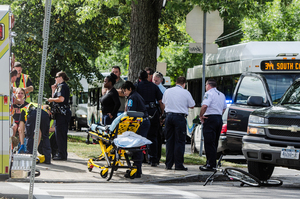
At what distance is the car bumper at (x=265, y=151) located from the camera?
8.71 meters

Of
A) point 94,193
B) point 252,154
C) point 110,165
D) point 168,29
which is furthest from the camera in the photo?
point 168,29

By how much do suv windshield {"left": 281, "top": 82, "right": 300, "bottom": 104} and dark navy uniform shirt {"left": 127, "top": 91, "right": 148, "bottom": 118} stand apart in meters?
2.52

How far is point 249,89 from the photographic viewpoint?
42.3ft

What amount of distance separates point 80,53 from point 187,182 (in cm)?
1233

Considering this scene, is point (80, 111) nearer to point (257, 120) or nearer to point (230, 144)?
point (230, 144)

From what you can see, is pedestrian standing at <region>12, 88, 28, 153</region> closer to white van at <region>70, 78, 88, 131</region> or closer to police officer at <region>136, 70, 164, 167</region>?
police officer at <region>136, 70, 164, 167</region>

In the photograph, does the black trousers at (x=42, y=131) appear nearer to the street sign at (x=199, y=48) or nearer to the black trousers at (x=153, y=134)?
the black trousers at (x=153, y=134)

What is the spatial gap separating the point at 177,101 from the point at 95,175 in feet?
7.15

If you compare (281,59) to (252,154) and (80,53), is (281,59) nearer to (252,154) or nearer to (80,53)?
(252,154)

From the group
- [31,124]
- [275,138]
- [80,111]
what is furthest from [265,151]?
[80,111]

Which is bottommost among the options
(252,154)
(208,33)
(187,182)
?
(187,182)

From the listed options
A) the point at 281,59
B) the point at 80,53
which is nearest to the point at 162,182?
the point at 281,59

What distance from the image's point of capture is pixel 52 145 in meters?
12.7

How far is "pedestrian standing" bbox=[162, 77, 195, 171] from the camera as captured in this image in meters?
11.0
